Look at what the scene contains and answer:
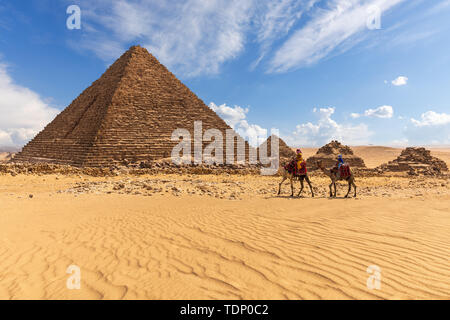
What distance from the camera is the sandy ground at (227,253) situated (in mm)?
2379

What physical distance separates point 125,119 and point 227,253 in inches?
1162

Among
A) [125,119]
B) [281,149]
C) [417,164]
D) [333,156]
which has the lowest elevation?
[417,164]

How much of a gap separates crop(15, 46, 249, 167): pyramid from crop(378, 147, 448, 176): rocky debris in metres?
17.2

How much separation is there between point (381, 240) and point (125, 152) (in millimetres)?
25291

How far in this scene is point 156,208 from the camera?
6496 mm

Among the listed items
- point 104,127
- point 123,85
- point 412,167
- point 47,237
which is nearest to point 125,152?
point 104,127

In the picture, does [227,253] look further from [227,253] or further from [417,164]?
[417,164]

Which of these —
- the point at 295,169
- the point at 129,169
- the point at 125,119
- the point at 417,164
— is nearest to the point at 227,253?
the point at 295,169

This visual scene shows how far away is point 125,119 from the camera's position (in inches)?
1151

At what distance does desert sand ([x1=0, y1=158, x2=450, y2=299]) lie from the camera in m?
2.38

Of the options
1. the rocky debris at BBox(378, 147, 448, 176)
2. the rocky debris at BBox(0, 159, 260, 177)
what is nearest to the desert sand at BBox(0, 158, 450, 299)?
the rocky debris at BBox(0, 159, 260, 177)

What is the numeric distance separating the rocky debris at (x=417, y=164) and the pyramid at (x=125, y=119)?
677 inches

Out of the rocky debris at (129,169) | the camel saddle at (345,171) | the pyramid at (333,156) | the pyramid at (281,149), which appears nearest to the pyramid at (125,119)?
the rocky debris at (129,169)

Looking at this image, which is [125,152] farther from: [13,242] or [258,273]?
[258,273]
